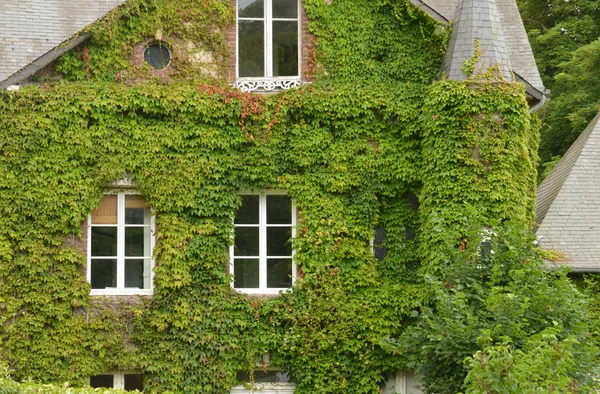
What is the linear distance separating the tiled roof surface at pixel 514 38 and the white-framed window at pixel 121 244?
20.8 feet

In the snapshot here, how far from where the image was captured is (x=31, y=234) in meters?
15.1

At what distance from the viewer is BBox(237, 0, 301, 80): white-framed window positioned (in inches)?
647

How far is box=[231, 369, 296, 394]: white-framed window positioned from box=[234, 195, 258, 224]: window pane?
2.64 metres

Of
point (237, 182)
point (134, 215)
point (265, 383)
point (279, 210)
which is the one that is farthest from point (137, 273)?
point (265, 383)

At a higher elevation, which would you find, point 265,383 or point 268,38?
point 268,38

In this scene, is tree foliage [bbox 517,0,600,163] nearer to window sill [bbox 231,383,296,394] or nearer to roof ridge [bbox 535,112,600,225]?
roof ridge [bbox 535,112,600,225]

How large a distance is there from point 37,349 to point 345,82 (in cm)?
696

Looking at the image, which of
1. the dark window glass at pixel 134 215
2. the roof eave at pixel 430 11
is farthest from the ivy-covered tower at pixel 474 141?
the dark window glass at pixel 134 215

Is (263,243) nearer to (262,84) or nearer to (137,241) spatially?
(137,241)

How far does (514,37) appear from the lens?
17.1m

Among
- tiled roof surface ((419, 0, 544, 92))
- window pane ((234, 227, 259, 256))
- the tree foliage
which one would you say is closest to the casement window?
window pane ((234, 227, 259, 256))

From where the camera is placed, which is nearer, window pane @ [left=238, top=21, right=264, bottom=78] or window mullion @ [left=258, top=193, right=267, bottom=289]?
window mullion @ [left=258, top=193, right=267, bottom=289]

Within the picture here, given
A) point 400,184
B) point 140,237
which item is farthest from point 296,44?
point 140,237

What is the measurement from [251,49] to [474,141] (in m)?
4.40
